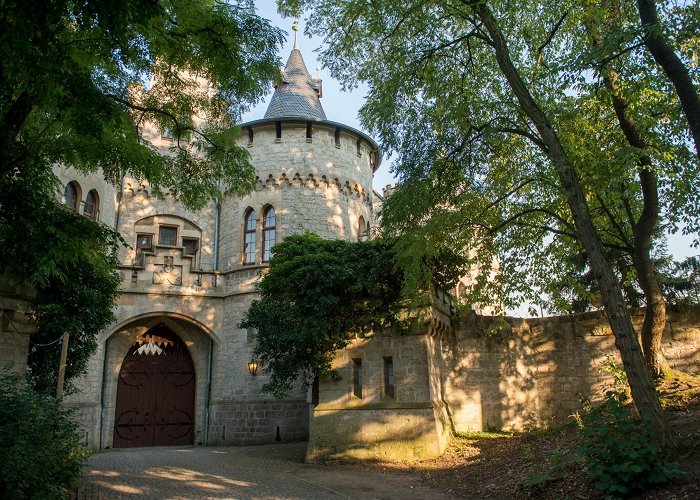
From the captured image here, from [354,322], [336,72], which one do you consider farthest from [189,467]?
[336,72]

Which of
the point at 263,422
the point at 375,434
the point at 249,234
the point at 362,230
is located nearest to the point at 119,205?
the point at 249,234

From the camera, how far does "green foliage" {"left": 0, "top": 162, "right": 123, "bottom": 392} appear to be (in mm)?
7891

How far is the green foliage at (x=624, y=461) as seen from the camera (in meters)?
6.27

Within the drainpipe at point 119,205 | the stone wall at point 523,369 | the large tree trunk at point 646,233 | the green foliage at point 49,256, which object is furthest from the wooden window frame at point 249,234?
the large tree trunk at point 646,233

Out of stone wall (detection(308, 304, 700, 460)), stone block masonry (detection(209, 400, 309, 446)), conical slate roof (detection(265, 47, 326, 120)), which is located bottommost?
stone block masonry (detection(209, 400, 309, 446))

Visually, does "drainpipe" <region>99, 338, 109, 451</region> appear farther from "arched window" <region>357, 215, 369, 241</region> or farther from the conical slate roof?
the conical slate roof

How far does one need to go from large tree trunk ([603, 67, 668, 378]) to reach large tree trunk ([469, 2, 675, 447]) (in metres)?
1.67

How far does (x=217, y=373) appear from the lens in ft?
60.7

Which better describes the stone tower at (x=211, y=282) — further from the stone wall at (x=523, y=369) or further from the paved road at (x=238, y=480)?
the stone wall at (x=523, y=369)

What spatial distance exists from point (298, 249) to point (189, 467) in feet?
16.7

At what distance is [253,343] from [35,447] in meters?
11.6

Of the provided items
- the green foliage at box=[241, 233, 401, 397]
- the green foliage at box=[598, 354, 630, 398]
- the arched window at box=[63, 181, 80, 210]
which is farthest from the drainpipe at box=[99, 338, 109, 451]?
the green foliage at box=[598, 354, 630, 398]

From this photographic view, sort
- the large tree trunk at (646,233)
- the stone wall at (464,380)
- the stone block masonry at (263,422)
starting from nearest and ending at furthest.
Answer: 1. the large tree trunk at (646,233)
2. the stone wall at (464,380)
3. the stone block masonry at (263,422)

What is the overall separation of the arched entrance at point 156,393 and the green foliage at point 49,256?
7560mm
